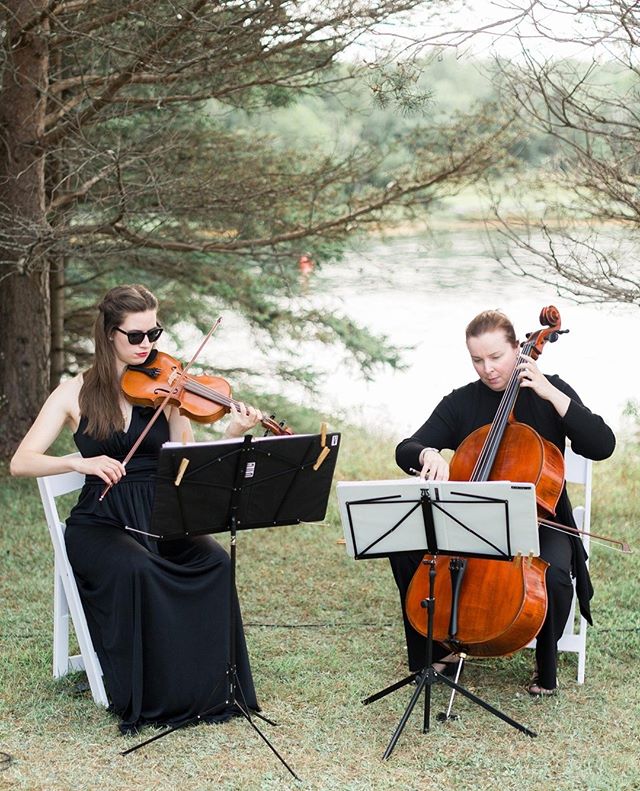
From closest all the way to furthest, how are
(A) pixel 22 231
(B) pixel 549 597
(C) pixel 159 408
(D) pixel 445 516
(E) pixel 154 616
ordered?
(D) pixel 445 516 < (E) pixel 154 616 < (B) pixel 549 597 < (C) pixel 159 408 < (A) pixel 22 231

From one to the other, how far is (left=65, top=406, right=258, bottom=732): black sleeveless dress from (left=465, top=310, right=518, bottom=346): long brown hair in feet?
3.82

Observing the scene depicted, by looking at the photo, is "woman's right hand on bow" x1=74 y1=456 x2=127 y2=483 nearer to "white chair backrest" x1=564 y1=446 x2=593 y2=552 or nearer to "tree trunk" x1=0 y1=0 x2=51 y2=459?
"white chair backrest" x1=564 y1=446 x2=593 y2=552

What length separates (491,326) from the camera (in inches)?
144

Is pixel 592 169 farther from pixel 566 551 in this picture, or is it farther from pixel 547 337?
pixel 566 551

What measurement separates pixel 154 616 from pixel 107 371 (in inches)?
35.6

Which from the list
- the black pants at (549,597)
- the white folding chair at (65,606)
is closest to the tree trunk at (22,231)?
the white folding chair at (65,606)

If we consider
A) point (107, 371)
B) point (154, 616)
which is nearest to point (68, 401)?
point (107, 371)

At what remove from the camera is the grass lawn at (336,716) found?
302 centimetres

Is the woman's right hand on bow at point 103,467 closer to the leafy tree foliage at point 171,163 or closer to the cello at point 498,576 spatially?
the cello at point 498,576

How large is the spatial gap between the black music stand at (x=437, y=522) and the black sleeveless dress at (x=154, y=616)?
1.91ft

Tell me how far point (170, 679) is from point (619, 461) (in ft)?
17.9

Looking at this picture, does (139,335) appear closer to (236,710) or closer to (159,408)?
(159,408)

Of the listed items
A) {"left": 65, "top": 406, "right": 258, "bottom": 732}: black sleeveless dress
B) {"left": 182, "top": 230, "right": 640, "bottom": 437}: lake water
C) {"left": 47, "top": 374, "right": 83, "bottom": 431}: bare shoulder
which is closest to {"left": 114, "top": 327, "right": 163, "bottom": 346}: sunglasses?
{"left": 47, "top": 374, "right": 83, "bottom": 431}: bare shoulder

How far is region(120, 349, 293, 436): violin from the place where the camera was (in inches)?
145
